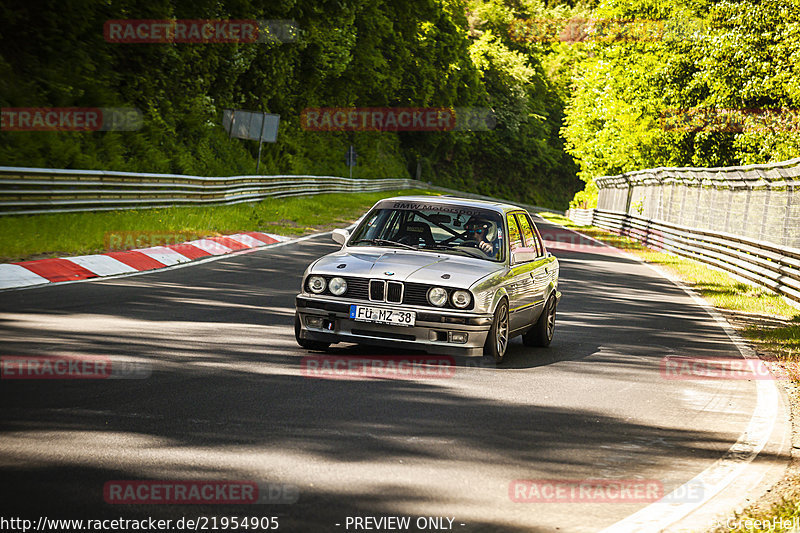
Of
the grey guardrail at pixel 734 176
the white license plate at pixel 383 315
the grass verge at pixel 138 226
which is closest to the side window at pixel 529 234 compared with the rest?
the white license plate at pixel 383 315

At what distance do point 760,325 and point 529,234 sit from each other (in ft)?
16.1

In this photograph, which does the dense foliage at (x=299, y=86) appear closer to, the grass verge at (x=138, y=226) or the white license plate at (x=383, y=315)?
the grass verge at (x=138, y=226)

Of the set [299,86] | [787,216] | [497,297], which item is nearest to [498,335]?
[497,297]

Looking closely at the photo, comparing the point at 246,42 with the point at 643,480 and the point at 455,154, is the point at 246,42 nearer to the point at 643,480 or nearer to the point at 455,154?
the point at 643,480

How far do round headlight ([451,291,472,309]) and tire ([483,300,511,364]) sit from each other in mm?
378

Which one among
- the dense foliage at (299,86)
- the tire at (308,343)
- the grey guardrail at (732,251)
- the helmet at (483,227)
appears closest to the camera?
the tire at (308,343)

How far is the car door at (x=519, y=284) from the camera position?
9180 millimetres

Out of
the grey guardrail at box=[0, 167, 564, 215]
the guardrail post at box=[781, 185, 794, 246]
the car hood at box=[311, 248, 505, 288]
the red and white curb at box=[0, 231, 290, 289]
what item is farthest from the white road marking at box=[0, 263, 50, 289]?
the guardrail post at box=[781, 185, 794, 246]

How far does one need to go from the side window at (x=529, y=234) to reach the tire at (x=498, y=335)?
162 centimetres

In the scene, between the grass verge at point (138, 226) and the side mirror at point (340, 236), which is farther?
the grass verge at point (138, 226)

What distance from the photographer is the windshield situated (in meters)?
9.38

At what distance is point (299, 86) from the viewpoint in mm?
52500

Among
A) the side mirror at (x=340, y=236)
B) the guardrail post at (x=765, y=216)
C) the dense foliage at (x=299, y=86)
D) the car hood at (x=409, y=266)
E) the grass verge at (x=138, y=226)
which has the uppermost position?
the dense foliage at (x=299, y=86)

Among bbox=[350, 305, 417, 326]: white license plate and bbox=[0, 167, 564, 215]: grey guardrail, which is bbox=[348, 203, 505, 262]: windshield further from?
bbox=[0, 167, 564, 215]: grey guardrail
